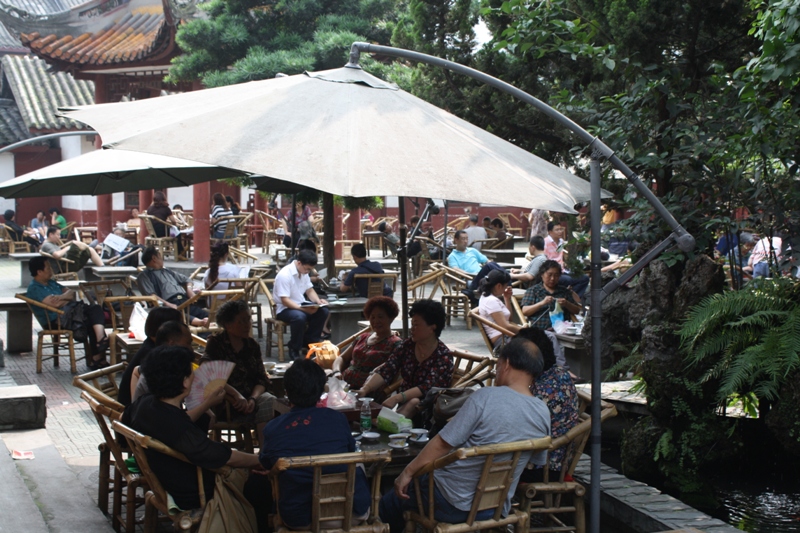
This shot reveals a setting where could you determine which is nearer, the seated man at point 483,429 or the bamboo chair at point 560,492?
the seated man at point 483,429

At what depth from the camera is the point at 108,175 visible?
25.3 feet

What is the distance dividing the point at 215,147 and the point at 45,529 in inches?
86.3

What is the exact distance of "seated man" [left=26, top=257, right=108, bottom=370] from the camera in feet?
29.6

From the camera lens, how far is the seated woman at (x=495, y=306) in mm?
7965

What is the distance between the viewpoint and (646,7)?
6.91 metres

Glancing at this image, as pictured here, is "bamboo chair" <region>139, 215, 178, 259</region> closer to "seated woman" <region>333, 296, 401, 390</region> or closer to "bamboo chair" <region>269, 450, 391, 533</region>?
"seated woman" <region>333, 296, 401, 390</region>

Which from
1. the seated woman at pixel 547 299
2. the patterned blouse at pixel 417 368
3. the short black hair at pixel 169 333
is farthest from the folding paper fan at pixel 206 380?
the seated woman at pixel 547 299

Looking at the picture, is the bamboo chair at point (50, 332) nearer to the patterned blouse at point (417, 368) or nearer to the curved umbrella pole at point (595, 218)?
the patterned blouse at point (417, 368)

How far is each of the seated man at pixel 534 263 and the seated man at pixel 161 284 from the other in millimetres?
4503

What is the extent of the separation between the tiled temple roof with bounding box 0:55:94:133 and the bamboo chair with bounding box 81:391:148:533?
21485 mm

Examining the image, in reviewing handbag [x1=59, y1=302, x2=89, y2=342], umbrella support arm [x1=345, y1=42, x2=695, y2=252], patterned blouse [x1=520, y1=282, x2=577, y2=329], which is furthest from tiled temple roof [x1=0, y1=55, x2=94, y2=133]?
umbrella support arm [x1=345, y1=42, x2=695, y2=252]

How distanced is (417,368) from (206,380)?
1352 mm

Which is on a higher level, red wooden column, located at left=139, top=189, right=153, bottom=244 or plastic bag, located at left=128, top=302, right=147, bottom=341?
red wooden column, located at left=139, top=189, right=153, bottom=244

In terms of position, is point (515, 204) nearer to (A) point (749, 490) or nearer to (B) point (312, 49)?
(A) point (749, 490)
